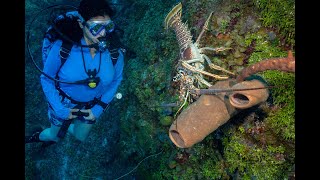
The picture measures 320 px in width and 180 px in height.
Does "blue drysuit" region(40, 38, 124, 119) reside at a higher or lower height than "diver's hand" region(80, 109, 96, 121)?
higher

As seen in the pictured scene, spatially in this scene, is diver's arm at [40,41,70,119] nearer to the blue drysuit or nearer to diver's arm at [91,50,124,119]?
the blue drysuit

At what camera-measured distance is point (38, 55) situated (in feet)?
31.0

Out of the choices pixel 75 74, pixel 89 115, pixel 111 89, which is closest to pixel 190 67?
pixel 75 74

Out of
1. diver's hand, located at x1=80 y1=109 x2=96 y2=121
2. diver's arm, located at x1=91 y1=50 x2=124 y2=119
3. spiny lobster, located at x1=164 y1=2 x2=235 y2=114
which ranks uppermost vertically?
spiny lobster, located at x1=164 y1=2 x2=235 y2=114

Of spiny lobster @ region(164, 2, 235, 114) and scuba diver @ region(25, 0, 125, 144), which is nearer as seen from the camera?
spiny lobster @ region(164, 2, 235, 114)

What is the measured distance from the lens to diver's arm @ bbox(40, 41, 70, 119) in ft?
15.3

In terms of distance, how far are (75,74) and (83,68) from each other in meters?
0.20

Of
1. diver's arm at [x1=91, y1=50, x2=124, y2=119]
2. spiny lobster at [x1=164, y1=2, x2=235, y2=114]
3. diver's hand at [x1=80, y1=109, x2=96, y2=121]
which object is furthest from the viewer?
diver's hand at [x1=80, y1=109, x2=96, y2=121]

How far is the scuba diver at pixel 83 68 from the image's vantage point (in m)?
4.43

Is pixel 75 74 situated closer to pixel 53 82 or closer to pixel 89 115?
pixel 53 82

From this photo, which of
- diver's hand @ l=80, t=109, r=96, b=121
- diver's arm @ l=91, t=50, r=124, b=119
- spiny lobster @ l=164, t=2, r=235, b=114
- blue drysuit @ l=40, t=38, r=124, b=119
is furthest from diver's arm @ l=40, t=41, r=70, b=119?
spiny lobster @ l=164, t=2, r=235, b=114

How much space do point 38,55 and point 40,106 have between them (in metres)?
2.04

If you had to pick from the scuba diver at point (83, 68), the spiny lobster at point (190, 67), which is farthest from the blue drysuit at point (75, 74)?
the spiny lobster at point (190, 67)
